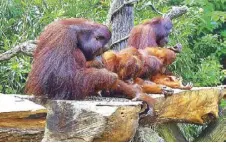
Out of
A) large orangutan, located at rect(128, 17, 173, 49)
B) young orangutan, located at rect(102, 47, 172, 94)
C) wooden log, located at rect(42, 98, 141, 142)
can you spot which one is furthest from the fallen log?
large orangutan, located at rect(128, 17, 173, 49)

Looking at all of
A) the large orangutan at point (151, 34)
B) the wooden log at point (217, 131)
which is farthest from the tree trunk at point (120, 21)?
the wooden log at point (217, 131)

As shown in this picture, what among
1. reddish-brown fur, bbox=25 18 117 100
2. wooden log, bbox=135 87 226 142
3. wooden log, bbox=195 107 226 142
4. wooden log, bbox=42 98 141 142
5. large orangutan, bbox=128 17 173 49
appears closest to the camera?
wooden log, bbox=42 98 141 142

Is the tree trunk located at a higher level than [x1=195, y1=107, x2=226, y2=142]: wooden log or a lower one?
higher

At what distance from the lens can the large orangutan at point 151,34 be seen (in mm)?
4363

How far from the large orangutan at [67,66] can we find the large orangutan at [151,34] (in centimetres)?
118

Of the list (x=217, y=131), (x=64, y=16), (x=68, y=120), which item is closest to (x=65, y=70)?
(x=68, y=120)

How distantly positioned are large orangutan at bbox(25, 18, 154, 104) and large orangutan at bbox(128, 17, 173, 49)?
118 cm

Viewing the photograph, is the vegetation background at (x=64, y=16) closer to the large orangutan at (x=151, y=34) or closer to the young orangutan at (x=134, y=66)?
the large orangutan at (x=151, y=34)

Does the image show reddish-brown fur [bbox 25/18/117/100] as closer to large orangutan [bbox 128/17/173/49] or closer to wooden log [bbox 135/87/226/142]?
wooden log [bbox 135/87/226/142]

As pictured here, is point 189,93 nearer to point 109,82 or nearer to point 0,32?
point 109,82

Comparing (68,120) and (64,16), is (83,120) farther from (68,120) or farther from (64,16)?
(64,16)

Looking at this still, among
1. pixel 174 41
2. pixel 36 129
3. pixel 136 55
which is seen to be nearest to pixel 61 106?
pixel 36 129

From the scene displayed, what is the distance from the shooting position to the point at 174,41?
611cm

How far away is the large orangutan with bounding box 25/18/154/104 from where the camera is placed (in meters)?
3.09
